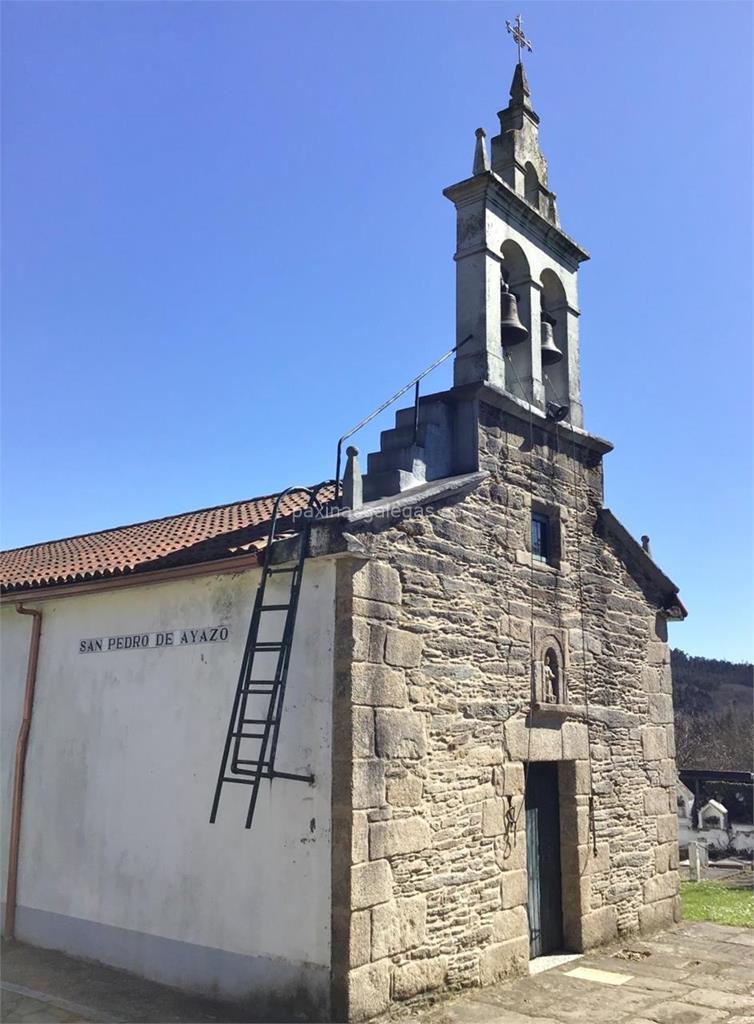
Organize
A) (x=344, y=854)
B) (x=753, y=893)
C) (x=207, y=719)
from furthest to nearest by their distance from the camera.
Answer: (x=753, y=893) < (x=207, y=719) < (x=344, y=854)

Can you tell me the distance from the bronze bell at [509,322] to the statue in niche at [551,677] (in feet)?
10.5

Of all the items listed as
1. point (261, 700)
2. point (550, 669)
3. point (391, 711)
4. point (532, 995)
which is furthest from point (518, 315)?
point (532, 995)

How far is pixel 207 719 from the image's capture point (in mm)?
7512

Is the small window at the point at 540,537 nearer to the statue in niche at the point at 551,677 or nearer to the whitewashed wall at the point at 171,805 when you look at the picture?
the statue in niche at the point at 551,677

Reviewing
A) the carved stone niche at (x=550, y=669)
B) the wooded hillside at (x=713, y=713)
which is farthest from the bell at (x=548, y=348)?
the wooded hillside at (x=713, y=713)

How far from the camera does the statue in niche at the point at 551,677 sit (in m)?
8.77

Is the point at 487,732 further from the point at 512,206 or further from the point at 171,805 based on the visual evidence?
the point at 512,206

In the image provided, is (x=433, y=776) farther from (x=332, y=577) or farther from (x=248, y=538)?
(x=248, y=538)

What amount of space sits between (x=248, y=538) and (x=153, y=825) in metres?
2.60

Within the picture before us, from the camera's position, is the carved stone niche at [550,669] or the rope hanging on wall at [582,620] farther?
the rope hanging on wall at [582,620]

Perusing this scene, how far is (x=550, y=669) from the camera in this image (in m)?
8.91

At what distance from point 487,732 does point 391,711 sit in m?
1.34

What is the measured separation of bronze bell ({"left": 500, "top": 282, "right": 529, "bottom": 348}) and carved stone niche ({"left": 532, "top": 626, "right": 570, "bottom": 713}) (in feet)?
9.82

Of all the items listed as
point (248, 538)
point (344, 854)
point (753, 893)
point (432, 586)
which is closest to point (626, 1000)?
point (344, 854)
